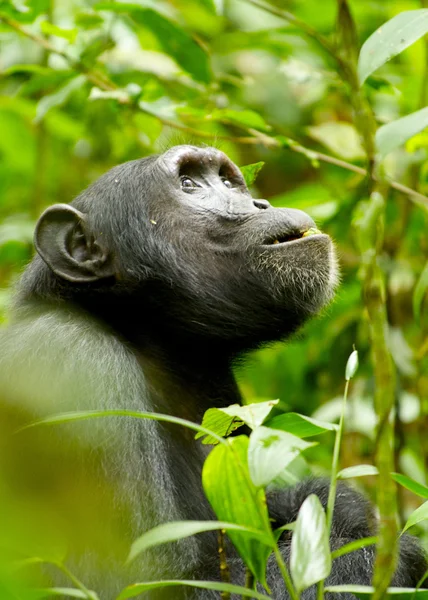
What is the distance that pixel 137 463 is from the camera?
3.45 meters

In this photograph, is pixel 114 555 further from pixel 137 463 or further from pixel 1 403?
pixel 1 403

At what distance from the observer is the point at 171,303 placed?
4.25 m

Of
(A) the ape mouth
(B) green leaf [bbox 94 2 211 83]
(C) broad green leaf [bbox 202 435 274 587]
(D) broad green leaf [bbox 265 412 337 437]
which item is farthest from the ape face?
(C) broad green leaf [bbox 202 435 274 587]

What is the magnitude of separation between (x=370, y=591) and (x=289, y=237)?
2.24 meters

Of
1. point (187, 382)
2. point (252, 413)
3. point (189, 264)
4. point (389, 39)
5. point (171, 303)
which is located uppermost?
point (389, 39)

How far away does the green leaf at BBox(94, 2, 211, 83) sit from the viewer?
5117mm

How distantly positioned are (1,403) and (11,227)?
304 centimetres

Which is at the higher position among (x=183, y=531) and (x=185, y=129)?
(x=185, y=129)

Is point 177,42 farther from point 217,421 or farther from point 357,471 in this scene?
point 357,471

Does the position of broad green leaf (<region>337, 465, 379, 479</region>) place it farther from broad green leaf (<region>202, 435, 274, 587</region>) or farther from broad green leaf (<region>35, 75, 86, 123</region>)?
broad green leaf (<region>35, 75, 86, 123</region>)

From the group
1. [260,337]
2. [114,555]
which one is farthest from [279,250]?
[114,555]

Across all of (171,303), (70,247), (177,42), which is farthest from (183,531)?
(177,42)

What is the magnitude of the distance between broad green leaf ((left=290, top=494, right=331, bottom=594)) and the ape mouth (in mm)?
2120

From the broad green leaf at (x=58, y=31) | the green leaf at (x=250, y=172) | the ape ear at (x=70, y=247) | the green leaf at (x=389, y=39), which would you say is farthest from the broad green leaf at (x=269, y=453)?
the broad green leaf at (x=58, y=31)
